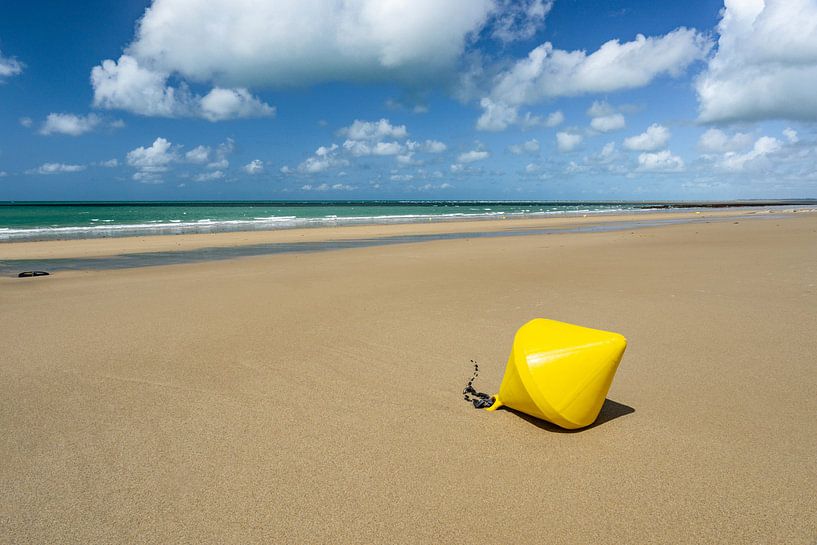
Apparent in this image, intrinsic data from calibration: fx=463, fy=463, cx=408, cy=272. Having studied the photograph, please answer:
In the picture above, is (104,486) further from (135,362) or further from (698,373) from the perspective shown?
(698,373)

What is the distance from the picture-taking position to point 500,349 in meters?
5.09

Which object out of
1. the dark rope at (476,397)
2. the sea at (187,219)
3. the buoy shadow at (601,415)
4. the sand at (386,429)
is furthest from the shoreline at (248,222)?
the buoy shadow at (601,415)

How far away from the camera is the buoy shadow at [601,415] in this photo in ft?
11.1

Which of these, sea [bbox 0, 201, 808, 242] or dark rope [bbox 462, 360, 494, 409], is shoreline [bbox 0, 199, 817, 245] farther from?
dark rope [bbox 462, 360, 494, 409]

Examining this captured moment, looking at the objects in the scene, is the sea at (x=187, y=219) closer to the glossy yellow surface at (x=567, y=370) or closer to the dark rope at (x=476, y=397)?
the dark rope at (x=476, y=397)

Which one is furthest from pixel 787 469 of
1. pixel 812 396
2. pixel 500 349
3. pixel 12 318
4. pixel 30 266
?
pixel 30 266

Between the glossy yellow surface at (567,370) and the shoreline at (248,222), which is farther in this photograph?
the shoreline at (248,222)

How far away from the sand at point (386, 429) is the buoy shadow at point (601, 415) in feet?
0.10

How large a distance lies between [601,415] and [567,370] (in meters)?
0.74

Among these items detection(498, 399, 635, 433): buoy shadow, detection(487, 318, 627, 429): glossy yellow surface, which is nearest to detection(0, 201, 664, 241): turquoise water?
detection(498, 399, 635, 433): buoy shadow

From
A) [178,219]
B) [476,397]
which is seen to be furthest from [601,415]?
[178,219]

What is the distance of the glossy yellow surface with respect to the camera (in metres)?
3.13

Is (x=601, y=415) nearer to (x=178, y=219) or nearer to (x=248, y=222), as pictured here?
(x=248, y=222)

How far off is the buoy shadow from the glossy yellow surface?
146mm
